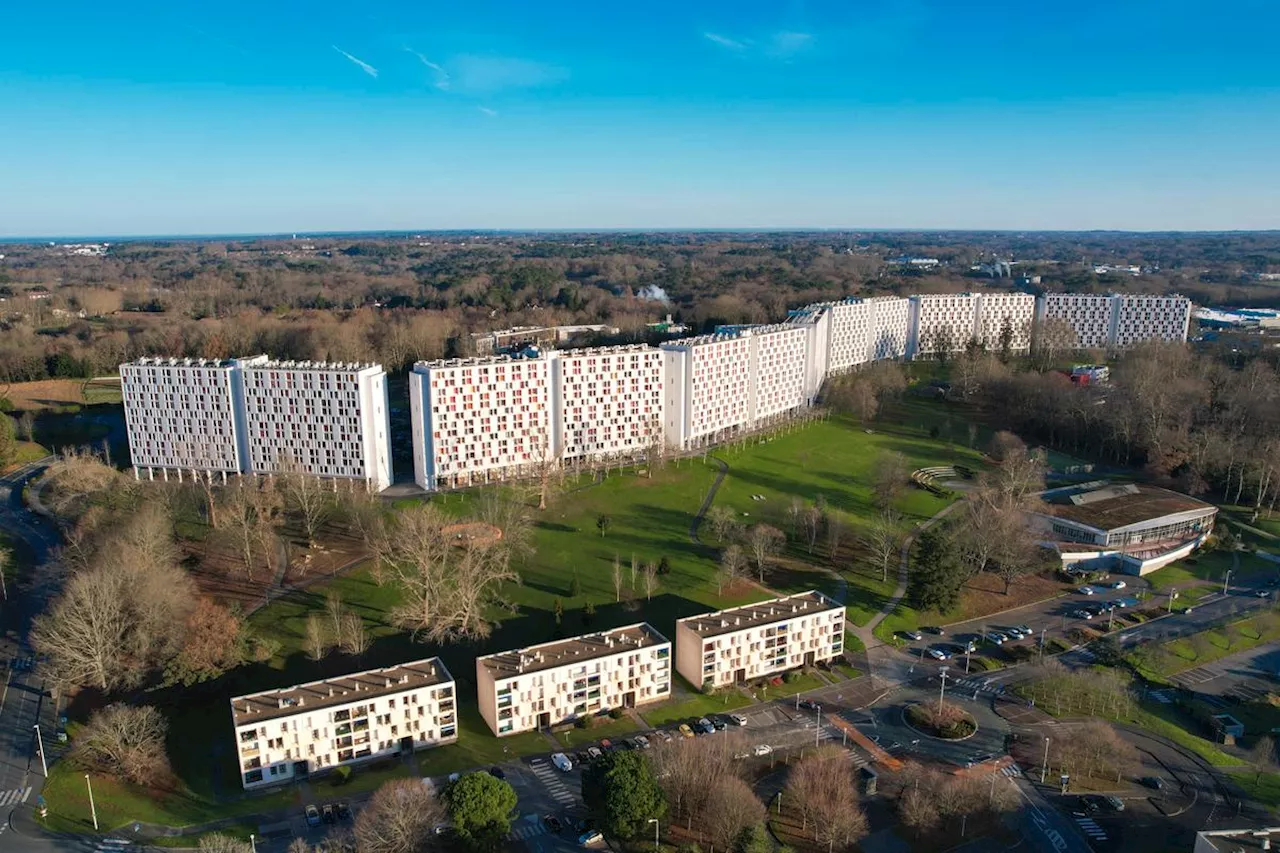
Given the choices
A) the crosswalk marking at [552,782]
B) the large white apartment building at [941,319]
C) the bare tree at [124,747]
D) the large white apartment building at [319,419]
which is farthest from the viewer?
the large white apartment building at [941,319]

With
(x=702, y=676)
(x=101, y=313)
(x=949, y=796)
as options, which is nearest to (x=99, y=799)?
(x=702, y=676)

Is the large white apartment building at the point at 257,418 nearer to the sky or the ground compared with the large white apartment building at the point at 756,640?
nearer to the sky

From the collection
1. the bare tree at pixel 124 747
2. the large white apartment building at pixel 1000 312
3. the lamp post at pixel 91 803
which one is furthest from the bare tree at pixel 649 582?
the large white apartment building at pixel 1000 312

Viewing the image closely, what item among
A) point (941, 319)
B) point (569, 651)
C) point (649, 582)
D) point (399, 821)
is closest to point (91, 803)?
point (399, 821)

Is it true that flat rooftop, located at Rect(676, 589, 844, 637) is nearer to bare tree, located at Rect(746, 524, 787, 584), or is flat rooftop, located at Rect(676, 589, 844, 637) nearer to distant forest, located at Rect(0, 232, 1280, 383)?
bare tree, located at Rect(746, 524, 787, 584)

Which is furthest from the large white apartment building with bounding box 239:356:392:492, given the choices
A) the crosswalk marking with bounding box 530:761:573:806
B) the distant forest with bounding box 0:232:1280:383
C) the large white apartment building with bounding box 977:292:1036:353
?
the large white apartment building with bounding box 977:292:1036:353

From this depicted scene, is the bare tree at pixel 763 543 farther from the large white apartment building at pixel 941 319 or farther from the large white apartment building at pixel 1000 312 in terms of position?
the large white apartment building at pixel 1000 312

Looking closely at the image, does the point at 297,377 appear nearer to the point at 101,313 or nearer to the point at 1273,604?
the point at 1273,604

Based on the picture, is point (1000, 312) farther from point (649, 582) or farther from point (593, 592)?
point (593, 592)
